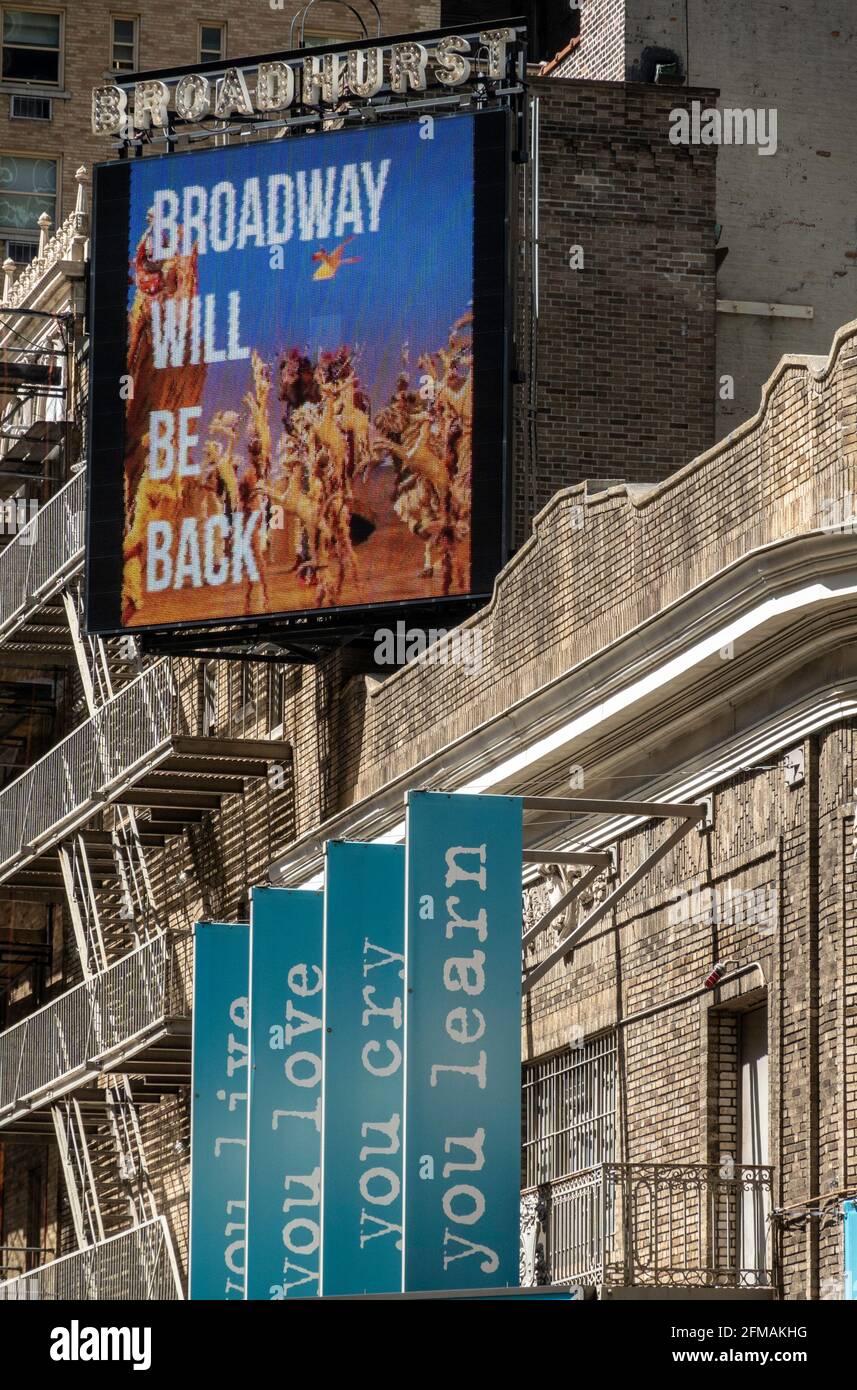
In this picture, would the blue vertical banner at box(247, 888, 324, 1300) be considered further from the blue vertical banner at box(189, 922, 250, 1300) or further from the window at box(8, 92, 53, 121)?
the window at box(8, 92, 53, 121)

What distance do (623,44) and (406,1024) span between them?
14.3 meters

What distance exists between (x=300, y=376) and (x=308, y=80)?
3292mm

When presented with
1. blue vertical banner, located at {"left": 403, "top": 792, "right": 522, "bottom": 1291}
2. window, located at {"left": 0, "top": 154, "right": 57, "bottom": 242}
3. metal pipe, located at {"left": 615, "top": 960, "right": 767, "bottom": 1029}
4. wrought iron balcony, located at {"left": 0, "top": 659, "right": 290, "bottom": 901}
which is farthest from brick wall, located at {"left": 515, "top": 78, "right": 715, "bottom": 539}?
window, located at {"left": 0, "top": 154, "right": 57, "bottom": 242}

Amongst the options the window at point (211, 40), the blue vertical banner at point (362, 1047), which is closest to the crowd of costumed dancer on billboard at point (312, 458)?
the blue vertical banner at point (362, 1047)

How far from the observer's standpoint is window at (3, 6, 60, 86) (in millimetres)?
56031

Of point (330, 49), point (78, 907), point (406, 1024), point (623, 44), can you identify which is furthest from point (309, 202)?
point (406, 1024)

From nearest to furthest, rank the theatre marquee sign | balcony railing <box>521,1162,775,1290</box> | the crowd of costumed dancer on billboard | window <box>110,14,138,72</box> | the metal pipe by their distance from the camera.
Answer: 1. balcony railing <box>521,1162,775,1290</box>
2. the metal pipe
3. the crowd of costumed dancer on billboard
4. the theatre marquee sign
5. window <box>110,14,138,72</box>

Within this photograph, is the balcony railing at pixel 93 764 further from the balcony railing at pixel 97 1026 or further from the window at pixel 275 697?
the balcony railing at pixel 97 1026

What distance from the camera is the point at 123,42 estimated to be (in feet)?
182

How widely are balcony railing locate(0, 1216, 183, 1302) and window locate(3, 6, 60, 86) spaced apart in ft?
89.7

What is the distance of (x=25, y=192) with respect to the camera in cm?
5597

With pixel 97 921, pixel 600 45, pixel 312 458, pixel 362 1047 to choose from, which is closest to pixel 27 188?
pixel 97 921

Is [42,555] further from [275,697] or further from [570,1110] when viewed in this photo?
[570,1110]

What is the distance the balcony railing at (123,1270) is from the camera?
102 ft
